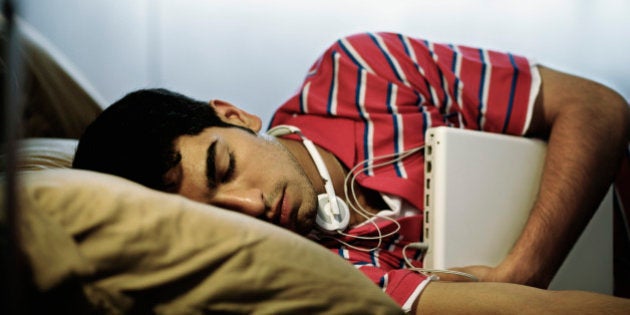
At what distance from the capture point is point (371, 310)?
0.50 meters

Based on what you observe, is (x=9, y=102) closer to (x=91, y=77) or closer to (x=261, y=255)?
(x=261, y=255)

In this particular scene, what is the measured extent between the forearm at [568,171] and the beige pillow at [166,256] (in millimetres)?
518

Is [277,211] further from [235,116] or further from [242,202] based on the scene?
[235,116]

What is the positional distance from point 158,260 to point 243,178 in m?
0.36

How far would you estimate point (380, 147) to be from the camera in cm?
101

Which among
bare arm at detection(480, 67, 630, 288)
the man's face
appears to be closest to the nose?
the man's face

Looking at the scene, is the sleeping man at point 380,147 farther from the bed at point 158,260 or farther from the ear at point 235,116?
the bed at point 158,260

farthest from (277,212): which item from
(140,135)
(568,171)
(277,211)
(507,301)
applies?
(568,171)

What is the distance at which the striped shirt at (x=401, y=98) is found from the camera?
1006 mm

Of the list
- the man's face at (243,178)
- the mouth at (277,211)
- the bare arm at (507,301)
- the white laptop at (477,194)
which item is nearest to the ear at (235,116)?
the man's face at (243,178)

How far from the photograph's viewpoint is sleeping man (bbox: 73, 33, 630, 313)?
778 mm

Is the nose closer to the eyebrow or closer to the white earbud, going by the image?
the eyebrow

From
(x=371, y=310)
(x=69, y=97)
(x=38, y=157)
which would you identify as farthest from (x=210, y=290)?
(x=69, y=97)

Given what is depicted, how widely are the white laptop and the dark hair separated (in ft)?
1.27
